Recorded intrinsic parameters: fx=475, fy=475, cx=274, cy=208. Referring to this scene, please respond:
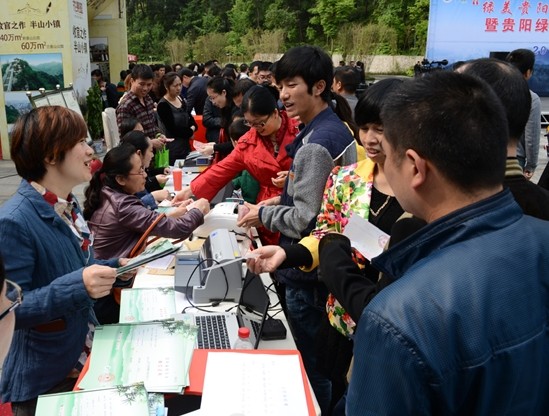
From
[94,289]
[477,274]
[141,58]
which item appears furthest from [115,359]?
[141,58]

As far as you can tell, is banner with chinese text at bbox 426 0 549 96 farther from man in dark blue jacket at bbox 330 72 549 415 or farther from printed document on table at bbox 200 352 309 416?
man in dark blue jacket at bbox 330 72 549 415

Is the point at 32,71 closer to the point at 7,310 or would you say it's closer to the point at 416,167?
the point at 7,310

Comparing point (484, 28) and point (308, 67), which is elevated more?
point (484, 28)

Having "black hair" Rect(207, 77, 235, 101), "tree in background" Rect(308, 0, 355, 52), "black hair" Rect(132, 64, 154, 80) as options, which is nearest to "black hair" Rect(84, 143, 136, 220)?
"black hair" Rect(132, 64, 154, 80)

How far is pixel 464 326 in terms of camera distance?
2.22 ft

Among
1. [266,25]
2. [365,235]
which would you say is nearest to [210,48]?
[266,25]

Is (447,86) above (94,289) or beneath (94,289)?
above

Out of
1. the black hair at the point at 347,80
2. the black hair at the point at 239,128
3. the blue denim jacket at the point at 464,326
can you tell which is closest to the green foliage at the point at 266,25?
the black hair at the point at 347,80

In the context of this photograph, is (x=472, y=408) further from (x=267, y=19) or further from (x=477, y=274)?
(x=267, y=19)

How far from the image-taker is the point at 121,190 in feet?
8.43

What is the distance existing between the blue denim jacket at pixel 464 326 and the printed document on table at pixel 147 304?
128cm

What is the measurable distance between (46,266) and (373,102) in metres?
1.23

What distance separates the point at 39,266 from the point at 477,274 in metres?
1.42

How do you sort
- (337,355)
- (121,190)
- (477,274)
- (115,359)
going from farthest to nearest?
1. (121,190)
2. (337,355)
3. (115,359)
4. (477,274)
